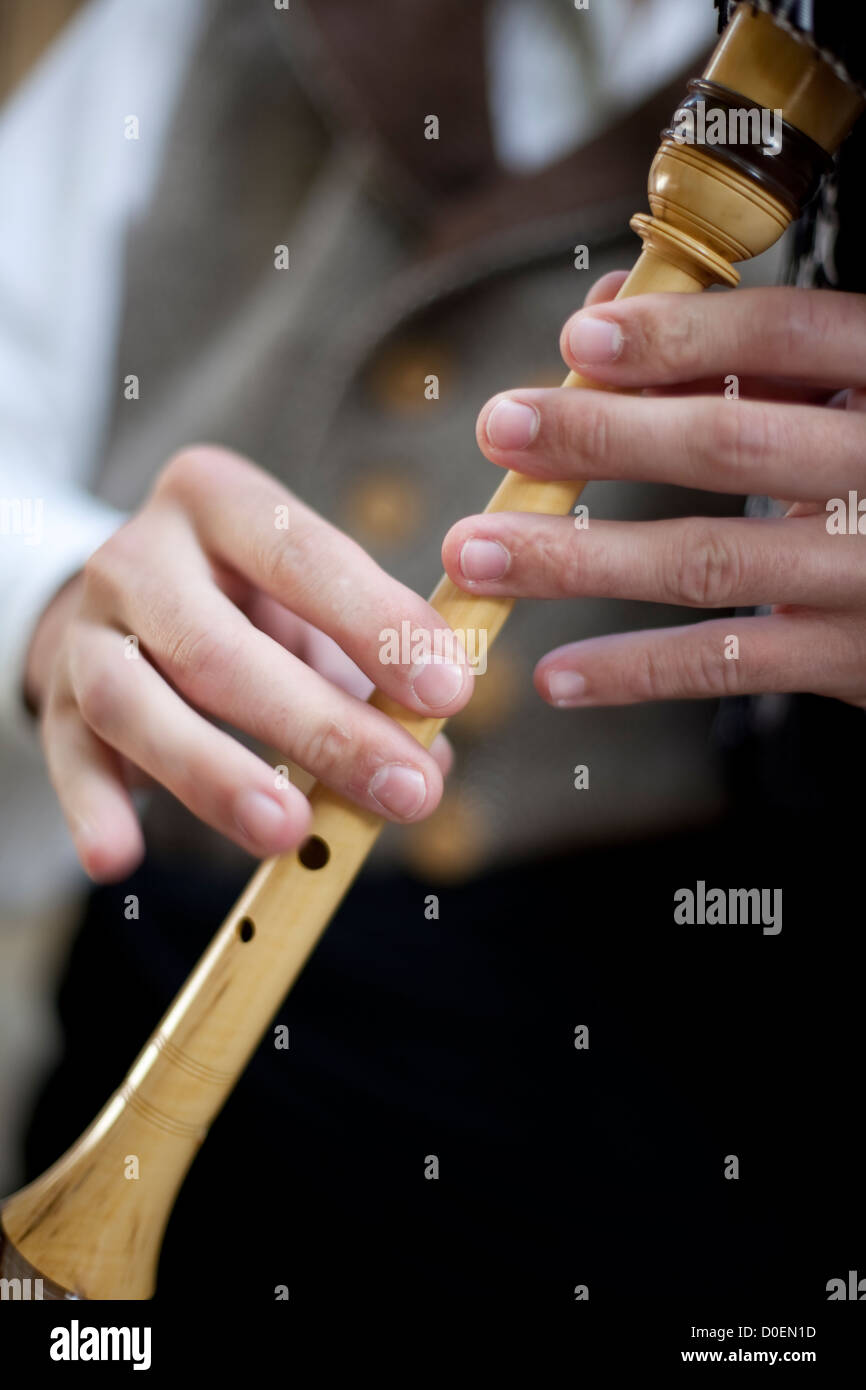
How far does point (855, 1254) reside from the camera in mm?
448

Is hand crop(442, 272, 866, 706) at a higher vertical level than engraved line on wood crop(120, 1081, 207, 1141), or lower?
higher

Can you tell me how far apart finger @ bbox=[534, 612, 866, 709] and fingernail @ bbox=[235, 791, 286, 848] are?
0.11m

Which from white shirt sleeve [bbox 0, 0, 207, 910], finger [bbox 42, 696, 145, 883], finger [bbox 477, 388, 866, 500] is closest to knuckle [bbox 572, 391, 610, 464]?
finger [bbox 477, 388, 866, 500]

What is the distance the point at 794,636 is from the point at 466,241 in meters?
0.28

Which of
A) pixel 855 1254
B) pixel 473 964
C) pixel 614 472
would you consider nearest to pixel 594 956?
pixel 473 964

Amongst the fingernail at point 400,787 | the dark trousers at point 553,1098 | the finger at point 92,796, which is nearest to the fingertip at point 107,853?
the finger at point 92,796

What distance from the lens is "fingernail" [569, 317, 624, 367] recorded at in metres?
0.29

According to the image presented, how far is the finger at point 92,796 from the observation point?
13.4 inches

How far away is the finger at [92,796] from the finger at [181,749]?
0.01 metres

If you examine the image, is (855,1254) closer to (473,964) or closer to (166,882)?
(473,964)

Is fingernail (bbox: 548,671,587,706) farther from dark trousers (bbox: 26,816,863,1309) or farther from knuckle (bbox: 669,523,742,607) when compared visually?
dark trousers (bbox: 26,816,863,1309)

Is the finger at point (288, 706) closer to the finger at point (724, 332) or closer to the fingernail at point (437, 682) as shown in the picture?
the fingernail at point (437, 682)

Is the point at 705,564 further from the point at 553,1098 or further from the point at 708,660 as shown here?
the point at 553,1098

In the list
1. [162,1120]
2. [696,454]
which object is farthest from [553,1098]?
[696,454]
